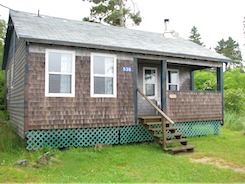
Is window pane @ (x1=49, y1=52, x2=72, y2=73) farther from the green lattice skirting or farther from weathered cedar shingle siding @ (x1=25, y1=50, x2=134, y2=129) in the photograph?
the green lattice skirting

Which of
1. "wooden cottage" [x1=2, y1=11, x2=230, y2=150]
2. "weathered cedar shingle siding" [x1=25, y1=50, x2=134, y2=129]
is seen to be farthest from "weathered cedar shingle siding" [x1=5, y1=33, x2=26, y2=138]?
"weathered cedar shingle siding" [x1=25, y1=50, x2=134, y2=129]

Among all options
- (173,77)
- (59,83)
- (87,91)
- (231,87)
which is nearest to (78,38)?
(59,83)

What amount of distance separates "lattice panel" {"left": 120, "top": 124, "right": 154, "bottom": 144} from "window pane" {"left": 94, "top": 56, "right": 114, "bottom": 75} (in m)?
2.15

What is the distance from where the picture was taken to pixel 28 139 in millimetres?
7949

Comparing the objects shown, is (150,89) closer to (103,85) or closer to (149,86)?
(149,86)

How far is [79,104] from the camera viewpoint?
8.70m

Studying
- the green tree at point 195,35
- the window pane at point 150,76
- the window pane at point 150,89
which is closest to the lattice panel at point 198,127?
the window pane at point 150,89

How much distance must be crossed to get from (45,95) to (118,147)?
3.04 m

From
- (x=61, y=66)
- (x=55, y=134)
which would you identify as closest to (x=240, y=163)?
(x=55, y=134)

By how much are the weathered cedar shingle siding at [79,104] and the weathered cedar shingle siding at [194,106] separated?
6.57 feet

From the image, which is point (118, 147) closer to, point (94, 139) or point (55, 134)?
point (94, 139)

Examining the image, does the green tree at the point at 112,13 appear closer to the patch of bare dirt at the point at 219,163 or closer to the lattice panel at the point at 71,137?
the lattice panel at the point at 71,137

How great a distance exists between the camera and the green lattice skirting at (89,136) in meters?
8.15

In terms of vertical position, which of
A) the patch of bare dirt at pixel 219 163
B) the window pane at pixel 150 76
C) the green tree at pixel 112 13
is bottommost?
the patch of bare dirt at pixel 219 163
